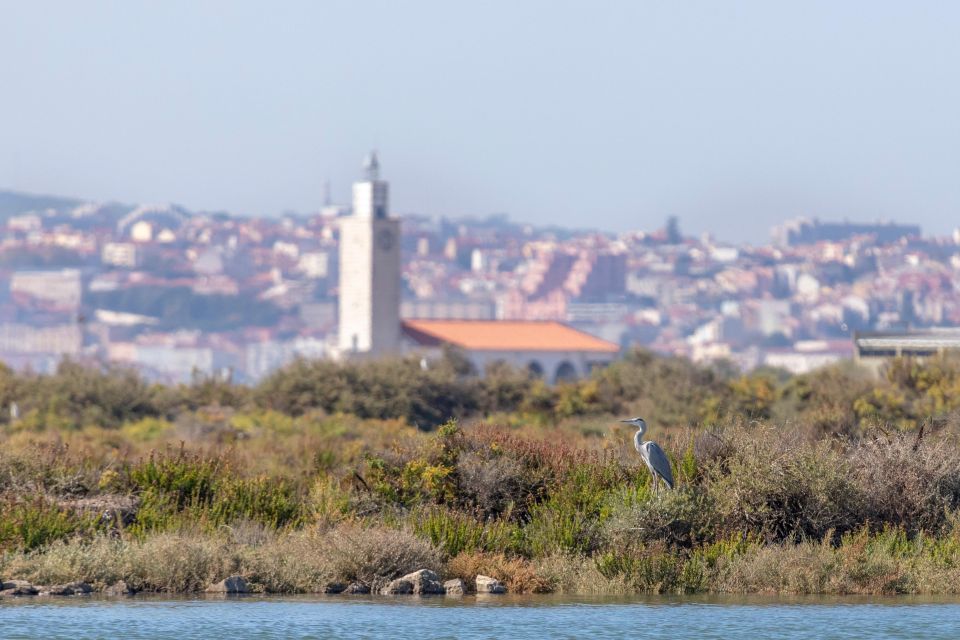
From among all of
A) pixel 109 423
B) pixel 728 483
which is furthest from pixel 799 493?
pixel 109 423

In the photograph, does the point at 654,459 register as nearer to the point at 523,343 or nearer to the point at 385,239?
the point at 523,343

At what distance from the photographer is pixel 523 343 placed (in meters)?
141

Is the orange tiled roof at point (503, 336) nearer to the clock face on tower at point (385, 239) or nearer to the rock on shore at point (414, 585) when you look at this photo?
the clock face on tower at point (385, 239)

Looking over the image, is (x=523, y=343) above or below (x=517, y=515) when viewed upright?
above

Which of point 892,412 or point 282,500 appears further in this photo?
point 892,412

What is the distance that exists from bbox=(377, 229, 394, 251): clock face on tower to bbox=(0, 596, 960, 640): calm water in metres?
132

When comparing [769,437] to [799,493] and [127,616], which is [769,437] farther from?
[127,616]

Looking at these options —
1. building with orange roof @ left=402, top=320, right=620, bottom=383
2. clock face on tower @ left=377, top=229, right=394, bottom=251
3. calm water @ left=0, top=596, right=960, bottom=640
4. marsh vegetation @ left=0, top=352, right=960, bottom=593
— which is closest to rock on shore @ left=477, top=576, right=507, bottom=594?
marsh vegetation @ left=0, top=352, right=960, bottom=593

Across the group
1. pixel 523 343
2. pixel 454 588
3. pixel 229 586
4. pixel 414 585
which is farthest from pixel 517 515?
pixel 523 343

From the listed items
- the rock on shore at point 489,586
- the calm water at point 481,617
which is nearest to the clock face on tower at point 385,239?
the rock on shore at point 489,586

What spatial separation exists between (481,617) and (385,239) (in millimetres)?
133867

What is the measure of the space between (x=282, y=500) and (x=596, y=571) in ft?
11.7

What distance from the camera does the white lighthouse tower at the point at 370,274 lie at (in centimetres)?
14338

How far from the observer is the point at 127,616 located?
1573 cm
